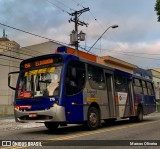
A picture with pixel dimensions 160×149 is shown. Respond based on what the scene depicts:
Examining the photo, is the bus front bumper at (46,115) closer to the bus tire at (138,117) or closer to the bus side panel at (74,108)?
the bus side panel at (74,108)

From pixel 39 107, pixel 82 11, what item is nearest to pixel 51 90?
pixel 39 107

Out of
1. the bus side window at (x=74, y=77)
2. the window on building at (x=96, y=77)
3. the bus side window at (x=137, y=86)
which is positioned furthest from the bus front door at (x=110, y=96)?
the bus side window at (x=137, y=86)

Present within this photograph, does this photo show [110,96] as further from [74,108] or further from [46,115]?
[46,115]

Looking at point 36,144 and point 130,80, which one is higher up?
point 130,80

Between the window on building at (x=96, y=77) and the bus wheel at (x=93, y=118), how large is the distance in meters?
1.00

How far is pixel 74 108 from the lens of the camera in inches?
480

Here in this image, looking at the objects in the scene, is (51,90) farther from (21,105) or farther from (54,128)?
(54,128)

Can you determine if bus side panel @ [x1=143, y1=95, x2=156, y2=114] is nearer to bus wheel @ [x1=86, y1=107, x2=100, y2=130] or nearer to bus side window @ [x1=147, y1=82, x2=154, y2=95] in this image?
bus side window @ [x1=147, y1=82, x2=154, y2=95]

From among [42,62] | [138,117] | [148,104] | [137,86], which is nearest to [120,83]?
[137,86]

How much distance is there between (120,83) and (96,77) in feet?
9.56

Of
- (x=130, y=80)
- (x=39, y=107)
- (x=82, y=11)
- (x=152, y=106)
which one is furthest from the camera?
(x=82, y=11)

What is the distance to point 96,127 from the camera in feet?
44.7

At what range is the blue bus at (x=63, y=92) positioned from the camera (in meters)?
11.7

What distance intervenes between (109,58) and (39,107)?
33545 millimetres
